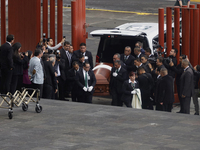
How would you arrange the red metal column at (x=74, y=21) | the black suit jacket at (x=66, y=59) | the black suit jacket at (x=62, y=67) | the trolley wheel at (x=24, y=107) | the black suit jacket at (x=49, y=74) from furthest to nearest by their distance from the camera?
the red metal column at (x=74, y=21) → the black suit jacket at (x=66, y=59) → the black suit jacket at (x=62, y=67) → the black suit jacket at (x=49, y=74) → the trolley wheel at (x=24, y=107)

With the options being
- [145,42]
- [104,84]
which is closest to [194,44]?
[145,42]

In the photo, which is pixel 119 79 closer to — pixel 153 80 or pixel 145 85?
pixel 145 85

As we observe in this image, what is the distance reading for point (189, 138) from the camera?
9.38 meters

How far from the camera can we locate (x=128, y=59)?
553 inches

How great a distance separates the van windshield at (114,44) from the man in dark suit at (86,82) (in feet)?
6.48

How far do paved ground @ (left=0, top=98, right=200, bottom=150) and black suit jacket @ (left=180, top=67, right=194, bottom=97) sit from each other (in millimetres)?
1729

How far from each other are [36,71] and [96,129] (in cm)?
306

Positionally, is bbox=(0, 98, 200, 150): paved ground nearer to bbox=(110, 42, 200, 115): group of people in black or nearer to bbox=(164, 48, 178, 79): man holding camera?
bbox=(110, 42, 200, 115): group of people in black

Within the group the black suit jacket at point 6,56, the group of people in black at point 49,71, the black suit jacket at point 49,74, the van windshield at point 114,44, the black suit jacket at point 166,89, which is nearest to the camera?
the black suit jacket at point 6,56

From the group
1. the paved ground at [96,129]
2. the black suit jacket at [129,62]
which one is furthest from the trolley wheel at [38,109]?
the black suit jacket at [129,62]

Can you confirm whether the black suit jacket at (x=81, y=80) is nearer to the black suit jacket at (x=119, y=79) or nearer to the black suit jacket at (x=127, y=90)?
the black suit jacket at (x=119, y=79)

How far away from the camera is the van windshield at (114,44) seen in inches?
580

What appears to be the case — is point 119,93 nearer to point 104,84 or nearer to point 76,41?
point 104,84

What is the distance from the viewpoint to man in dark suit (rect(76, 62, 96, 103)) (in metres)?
13.2
